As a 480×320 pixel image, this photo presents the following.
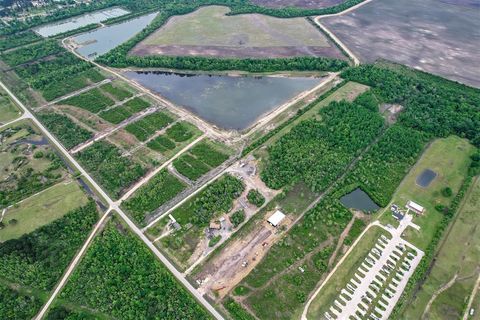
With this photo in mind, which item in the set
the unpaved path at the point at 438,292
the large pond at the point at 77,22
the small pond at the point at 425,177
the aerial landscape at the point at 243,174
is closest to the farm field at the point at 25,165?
the aerial landscape at the point at 243,174

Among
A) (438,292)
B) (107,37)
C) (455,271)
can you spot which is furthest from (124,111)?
(455,271)

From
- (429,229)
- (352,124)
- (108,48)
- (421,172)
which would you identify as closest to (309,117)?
(352,124)

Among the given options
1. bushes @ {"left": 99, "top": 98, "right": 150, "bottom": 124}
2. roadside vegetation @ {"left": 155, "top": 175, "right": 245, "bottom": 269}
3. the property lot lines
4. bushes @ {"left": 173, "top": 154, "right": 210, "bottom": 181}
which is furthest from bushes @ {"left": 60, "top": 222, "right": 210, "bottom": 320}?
bushes @ {"left": 99, "top": 98, "right": 150, "bottom": 124}

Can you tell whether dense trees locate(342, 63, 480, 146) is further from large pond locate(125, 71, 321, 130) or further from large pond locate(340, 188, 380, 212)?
large pond locate(340, 188, 380, 212)

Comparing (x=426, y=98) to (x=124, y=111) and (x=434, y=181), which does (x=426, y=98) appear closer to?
(x=434, y=181)

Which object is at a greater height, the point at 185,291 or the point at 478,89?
the point at 478,89

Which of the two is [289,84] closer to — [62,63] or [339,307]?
[339,307]
